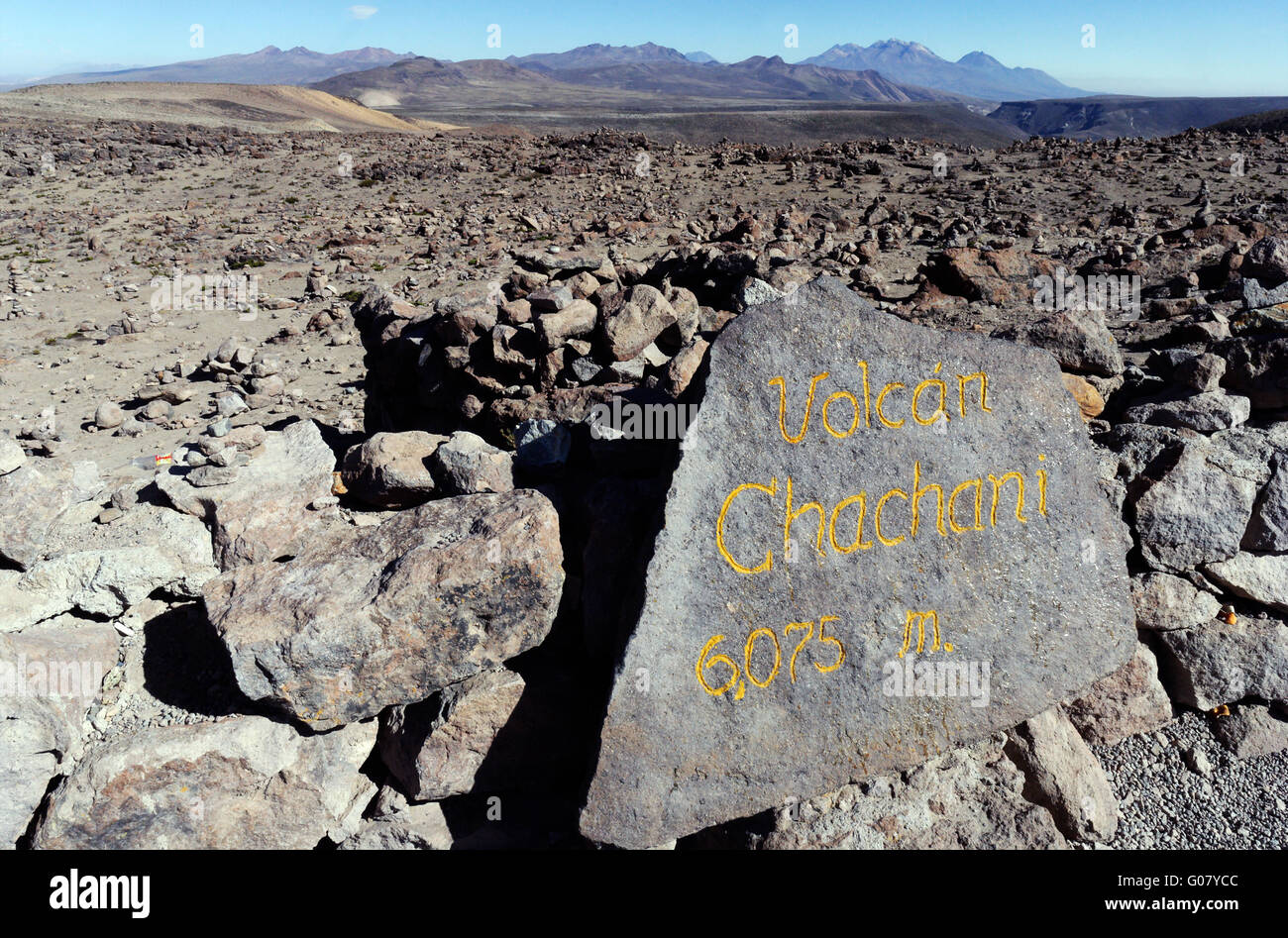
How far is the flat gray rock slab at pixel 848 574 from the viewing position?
3.42 m

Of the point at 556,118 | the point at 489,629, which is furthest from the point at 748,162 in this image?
the point at 556,118

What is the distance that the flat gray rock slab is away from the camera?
11.2 ft

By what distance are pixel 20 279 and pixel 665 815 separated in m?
17.3

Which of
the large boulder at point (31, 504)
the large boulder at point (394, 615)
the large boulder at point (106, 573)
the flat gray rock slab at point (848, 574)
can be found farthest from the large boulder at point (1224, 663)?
the large boulder at point (31, 504)

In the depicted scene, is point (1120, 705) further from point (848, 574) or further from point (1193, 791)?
point (848, 574)

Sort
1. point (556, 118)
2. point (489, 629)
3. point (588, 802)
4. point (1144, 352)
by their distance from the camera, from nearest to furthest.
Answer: point (588, 802) → point (489, 629) → point (1144, 352) → point (556, 118)

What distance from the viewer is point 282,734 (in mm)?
3924

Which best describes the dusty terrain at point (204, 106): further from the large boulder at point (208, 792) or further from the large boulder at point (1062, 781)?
the large boulder at point (1062, 781)

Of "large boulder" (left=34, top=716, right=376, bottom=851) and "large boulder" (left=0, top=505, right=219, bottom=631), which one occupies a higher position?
"large boulder" (left=0, top=505, right=219, bottom=631)

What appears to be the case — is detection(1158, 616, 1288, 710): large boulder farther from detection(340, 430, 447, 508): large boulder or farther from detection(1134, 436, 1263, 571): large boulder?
detection(340, 430, 447, 508): large boulder

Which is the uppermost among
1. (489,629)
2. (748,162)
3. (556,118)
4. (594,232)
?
(556,118)

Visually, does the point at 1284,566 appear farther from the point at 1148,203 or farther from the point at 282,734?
the point at 1148,203

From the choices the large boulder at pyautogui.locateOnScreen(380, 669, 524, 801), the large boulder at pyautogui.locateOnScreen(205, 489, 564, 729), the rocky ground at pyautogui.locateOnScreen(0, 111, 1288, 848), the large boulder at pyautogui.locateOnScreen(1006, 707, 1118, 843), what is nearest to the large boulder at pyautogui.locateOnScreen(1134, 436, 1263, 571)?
the rocky ground at pyautogui.locateOnScreen(0, 111, 1288, 848)

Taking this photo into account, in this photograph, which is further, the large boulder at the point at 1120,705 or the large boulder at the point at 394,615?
the large boulder at the point at 1120,705
